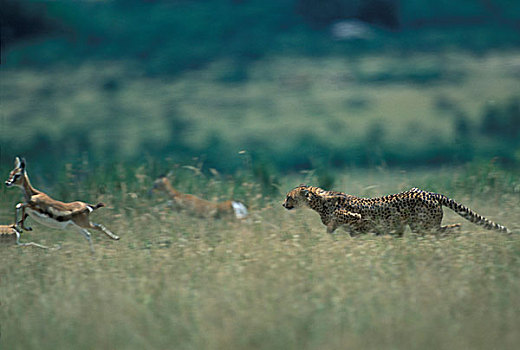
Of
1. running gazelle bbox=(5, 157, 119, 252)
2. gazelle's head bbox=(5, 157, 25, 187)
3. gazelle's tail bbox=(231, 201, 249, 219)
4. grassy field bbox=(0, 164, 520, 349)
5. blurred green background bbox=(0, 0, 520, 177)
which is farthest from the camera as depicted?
blurred green background bbox=(0, 0, 520, 177)

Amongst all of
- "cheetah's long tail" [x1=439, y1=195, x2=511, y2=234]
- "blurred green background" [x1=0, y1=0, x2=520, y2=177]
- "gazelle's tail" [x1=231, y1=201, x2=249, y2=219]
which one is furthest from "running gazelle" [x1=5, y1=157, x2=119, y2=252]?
"blurred green background" [x1=0, y1=0, x2=520, y2=177]

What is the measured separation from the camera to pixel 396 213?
6.27 m

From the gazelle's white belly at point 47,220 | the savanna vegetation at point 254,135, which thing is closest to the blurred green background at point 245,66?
the savanna vegetation at point 254,135

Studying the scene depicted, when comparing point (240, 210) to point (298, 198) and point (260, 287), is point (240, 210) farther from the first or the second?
point (260, 287)

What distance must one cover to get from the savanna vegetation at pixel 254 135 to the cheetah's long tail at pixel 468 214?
0.35ft

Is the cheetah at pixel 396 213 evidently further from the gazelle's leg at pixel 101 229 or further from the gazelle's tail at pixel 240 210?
the gazelle's leg at pixel 101 229

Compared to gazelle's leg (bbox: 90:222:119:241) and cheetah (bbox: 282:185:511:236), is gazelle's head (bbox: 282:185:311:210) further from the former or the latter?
gazelle's leg (bbox: 90:222:119:241)

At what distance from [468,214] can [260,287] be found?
225 centimetres

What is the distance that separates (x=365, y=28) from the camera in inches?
441

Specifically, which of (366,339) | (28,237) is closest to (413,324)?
(366,339)

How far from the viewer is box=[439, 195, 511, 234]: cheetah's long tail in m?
6.21

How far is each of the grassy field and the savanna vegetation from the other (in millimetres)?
30

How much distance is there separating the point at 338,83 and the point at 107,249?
5778mm

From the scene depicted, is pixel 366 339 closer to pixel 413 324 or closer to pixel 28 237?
pixel 413 324
